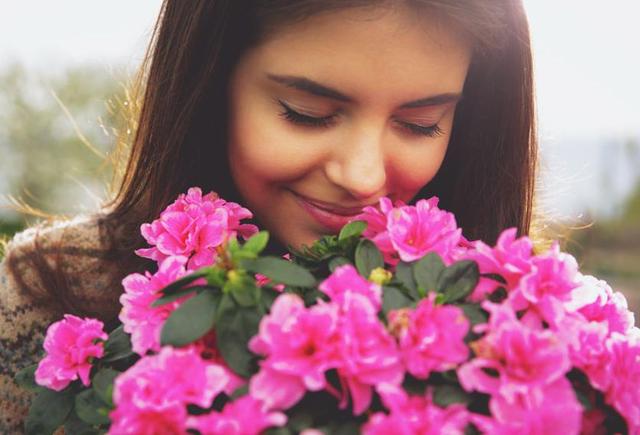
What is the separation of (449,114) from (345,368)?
118cm

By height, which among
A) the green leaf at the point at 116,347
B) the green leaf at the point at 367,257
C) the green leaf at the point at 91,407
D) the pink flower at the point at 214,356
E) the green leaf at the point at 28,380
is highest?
the green leaf at the point at 367,257

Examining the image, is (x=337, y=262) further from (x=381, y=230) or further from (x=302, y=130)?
(x=302, y=130)

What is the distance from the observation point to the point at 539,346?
119cm

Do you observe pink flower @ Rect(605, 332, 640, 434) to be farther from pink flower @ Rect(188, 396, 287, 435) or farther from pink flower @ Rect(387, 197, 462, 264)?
pink flower @ Rect(188, 396, 287, 435)

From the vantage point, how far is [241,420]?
1.14 meters

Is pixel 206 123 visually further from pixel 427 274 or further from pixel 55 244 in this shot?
pixel 427 274

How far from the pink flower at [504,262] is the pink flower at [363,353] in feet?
0.76

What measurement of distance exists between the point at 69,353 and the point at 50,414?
0.12 meters

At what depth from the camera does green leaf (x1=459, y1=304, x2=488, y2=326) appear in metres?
1.29

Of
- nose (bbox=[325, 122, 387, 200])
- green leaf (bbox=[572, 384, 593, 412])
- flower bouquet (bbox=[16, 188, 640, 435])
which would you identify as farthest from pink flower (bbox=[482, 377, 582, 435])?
nose (bbox=[325, 122, 387, 200])

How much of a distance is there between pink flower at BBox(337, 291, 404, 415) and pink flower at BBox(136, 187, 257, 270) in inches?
15.9

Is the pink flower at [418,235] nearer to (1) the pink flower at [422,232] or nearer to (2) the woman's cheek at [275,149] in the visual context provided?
(1) the pink flower at [422,232]

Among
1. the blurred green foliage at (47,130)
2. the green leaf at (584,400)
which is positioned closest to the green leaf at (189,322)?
the green leaf at (584,400)

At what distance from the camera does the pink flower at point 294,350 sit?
1156mm
